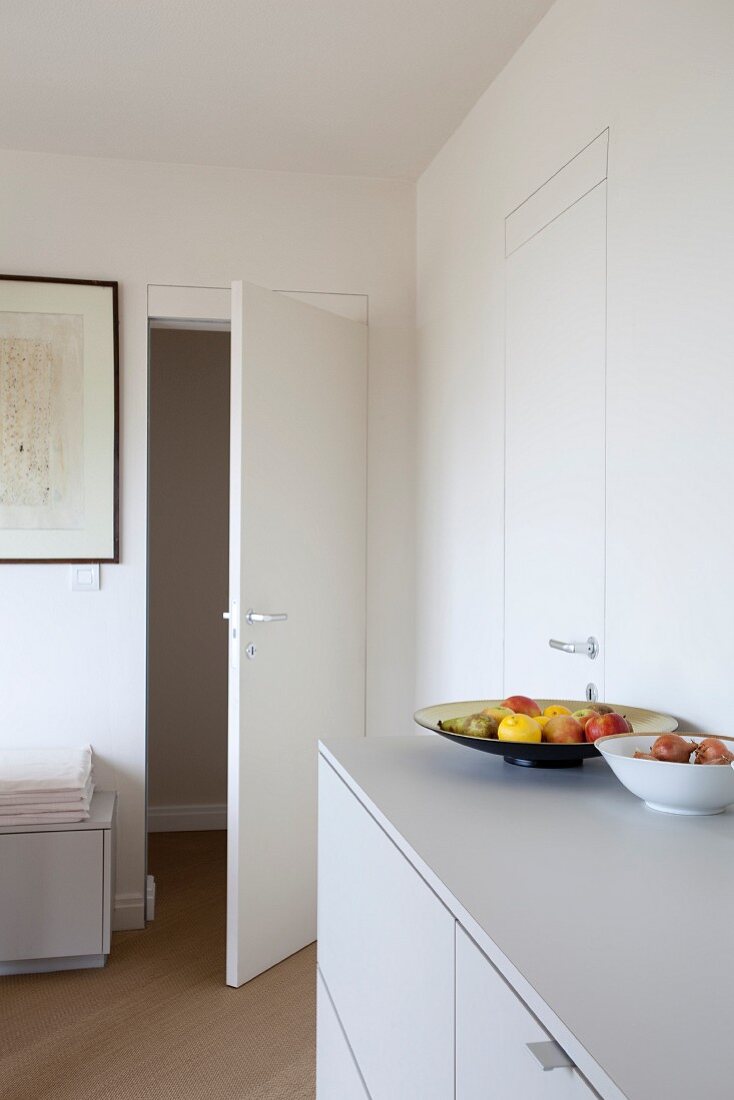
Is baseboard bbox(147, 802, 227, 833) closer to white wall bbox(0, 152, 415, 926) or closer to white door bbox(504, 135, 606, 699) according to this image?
white wall bbox(0, 152, 415, 926)

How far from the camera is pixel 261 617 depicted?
296 cm

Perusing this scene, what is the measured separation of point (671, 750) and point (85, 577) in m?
2.48

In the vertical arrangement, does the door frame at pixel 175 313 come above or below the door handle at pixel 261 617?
above

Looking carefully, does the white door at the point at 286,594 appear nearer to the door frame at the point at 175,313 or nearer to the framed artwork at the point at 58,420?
the door frame at the point at 175,313

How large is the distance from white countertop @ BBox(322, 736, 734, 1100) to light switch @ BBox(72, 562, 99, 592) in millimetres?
2038

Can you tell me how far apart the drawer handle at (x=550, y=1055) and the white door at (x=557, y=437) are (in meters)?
1.35

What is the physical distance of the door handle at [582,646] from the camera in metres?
2.05

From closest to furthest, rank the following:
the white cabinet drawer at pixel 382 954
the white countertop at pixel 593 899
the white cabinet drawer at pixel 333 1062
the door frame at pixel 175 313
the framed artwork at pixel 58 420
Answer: the white countertop at pixel 593 899, the white cabinet drawer at pixel 382 954, the white cabinet drawer at pixel 333 1062, the framed artwork at pixel 58 420, the door frame at pixel 175 313

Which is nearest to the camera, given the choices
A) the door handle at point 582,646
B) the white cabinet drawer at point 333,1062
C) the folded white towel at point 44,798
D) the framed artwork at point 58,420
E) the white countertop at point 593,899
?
the white countertop at point 593,899

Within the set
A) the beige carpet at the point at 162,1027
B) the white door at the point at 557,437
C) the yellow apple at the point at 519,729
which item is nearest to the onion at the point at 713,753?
the yellow apple at the point at 519,729

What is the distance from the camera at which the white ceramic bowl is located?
1.20m

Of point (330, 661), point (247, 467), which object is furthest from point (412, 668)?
point (247, 467)

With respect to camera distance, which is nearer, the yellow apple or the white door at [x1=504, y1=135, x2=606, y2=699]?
the yellow apple

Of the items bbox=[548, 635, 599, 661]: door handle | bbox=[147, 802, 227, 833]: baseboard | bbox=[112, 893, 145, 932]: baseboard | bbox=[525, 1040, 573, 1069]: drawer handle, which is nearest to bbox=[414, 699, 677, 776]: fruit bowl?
bbox=[548, 635, 599, 661]: door handle
